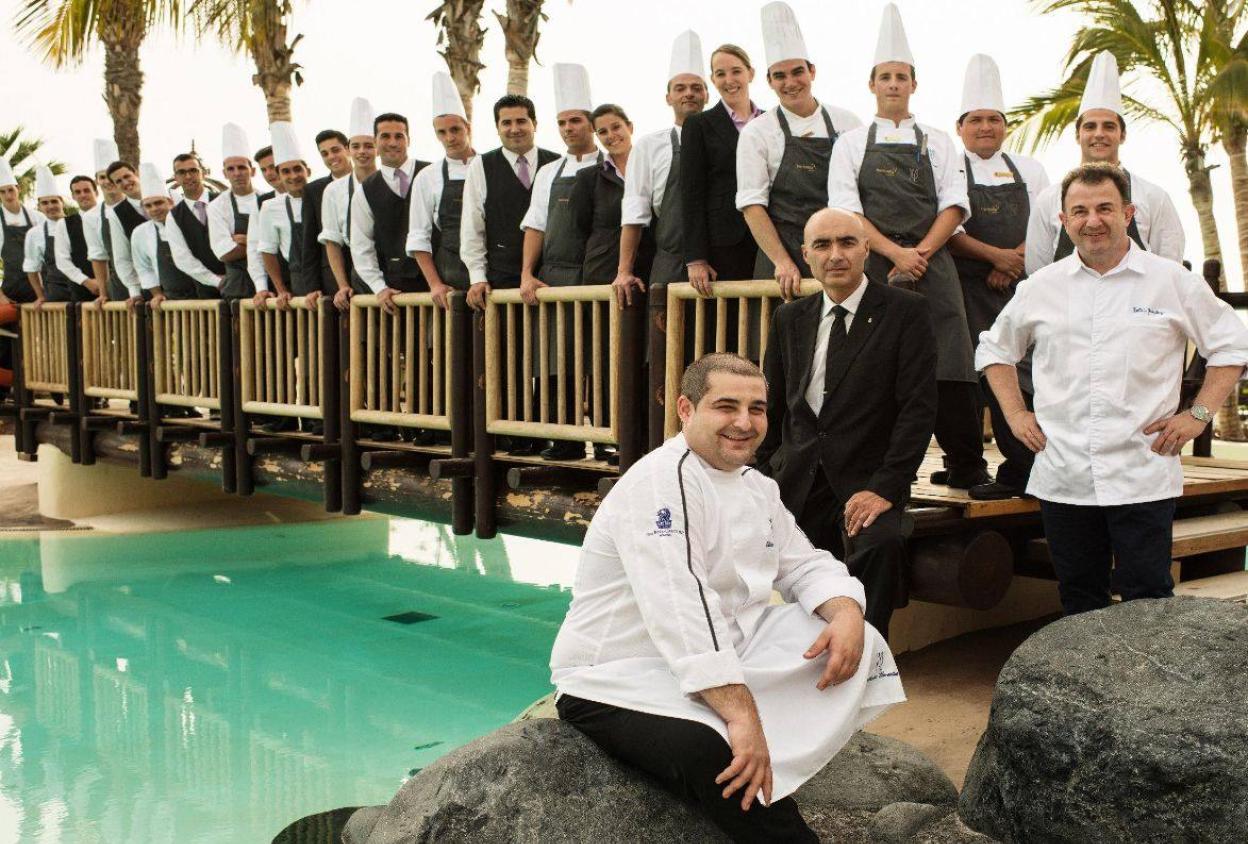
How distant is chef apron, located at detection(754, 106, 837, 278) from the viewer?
521cm

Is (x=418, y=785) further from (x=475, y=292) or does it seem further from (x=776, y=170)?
(x=475, y=292)

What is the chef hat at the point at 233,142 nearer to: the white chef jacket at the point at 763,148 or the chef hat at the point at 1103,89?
the white chef jacket at the point at 763,148

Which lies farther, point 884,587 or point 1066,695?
point 884,587

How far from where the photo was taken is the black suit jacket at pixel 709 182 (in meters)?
5.47

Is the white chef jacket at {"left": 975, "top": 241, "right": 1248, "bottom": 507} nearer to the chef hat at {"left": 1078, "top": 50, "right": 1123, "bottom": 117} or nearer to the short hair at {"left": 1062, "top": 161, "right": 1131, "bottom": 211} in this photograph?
the short hair at {"left": 1062, "top": 161, "right": 1131, "bottom": 211}

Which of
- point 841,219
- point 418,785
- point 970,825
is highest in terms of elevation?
point 841,219

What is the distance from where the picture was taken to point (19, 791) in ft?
19.1

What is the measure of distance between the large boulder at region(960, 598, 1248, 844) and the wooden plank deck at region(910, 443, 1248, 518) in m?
1.32

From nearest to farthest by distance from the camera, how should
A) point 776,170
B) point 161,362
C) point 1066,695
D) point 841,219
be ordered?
point 1066,695, point 841,219, point 776,170, point 161,362

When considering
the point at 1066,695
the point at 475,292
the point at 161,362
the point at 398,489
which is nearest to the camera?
the point at 1066,695

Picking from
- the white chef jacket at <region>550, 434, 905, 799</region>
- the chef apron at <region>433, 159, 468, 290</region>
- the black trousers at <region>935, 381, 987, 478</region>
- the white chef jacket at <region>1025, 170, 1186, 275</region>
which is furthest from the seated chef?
the chef apron at <region>433, 159, 468, 290</region>

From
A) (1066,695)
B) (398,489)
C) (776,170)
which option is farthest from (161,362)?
(1066,695)

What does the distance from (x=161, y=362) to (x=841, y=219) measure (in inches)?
295

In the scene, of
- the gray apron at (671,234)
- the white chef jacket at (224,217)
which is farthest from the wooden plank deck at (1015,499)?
the white chef jacket at (224,217)
